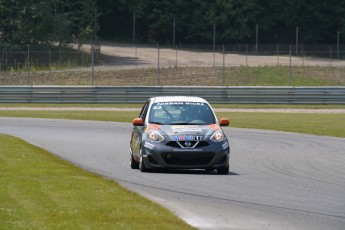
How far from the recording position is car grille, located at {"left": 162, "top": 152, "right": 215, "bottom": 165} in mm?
18453

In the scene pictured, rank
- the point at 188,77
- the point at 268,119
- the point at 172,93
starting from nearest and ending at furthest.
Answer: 1. the point at 268,119
2. the point at 172,93
3. the point at 188,77

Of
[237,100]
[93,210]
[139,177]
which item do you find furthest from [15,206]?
[237,100]

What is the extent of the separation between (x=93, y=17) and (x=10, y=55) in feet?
48.6

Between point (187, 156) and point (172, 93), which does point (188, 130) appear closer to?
point (187, 156)

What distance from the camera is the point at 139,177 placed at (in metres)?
17.8

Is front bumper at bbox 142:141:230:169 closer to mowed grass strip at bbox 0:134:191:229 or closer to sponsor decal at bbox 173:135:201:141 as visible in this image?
sponsor decal at bbox 173:135:201:141

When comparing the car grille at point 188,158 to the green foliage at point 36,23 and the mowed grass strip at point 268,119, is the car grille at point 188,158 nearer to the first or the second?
the mowed grass strip at point 268,119

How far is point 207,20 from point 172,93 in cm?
3114

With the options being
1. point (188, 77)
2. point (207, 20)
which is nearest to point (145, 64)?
point (188, 77)

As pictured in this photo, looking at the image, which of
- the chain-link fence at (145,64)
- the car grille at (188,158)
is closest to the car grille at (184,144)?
the car grille at (188,158)

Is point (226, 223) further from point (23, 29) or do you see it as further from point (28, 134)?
point (23, 29)

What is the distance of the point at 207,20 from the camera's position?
266ft

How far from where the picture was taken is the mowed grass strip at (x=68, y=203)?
36.2 ft

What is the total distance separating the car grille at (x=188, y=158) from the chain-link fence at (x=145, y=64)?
33803 mm
